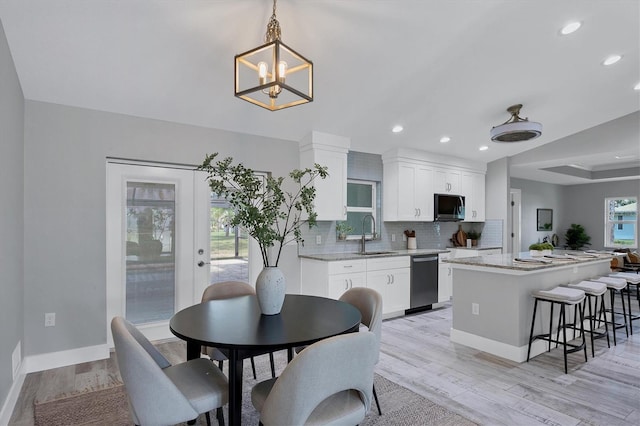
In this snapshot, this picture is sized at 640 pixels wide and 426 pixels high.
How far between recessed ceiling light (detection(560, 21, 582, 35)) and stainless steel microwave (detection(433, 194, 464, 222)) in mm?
2885

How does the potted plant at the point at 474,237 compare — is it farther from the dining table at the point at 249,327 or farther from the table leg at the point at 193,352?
the table leg at the point at 193,352

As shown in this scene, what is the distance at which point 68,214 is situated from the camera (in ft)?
10.5

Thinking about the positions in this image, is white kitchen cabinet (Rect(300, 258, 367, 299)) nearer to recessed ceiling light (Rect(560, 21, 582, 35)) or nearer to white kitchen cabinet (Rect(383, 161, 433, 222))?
white kitchen cabinet (Rect(383, 161, 433, 222))

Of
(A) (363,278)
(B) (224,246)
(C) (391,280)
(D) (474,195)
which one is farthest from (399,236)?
(B) (224,246)

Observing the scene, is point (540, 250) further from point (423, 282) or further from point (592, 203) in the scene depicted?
point (592, 203)

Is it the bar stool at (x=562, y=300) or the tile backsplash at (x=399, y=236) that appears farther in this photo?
the tile backsplash at (x=399, y=236)

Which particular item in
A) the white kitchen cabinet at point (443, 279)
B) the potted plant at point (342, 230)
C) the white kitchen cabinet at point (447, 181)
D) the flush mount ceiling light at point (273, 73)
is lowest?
the white kitchen cabinet at point (443, 279)

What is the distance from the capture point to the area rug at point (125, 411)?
2.31m

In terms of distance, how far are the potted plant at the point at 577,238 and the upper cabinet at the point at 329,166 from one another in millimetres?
7234

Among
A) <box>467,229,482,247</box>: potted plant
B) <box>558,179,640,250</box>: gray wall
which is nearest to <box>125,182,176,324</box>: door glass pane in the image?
<box>467,229,482,247</box>: potted plant

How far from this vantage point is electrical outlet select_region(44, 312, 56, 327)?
3084 millimetres

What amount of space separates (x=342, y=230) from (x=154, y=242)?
244 cm

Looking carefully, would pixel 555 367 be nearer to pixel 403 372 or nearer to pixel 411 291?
pixel 403 372

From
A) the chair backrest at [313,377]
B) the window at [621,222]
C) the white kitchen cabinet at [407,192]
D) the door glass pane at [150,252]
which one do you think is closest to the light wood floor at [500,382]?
the door glass pane at [150,252]
